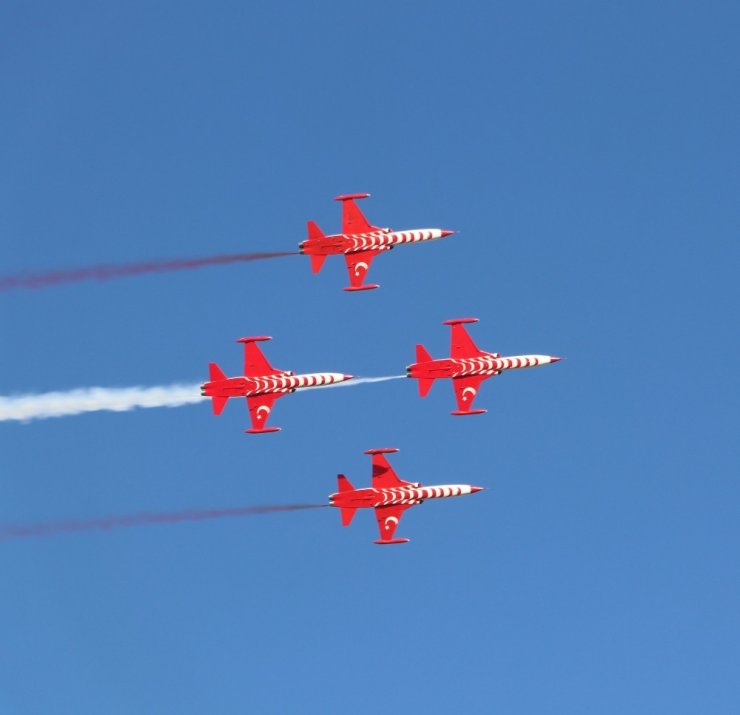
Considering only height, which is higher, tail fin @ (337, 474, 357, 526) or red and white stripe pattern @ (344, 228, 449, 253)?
red and white stripe pattern @ (344, 228, 449, 253)

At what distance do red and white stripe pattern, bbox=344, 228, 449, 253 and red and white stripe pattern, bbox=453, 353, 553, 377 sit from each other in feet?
28.2

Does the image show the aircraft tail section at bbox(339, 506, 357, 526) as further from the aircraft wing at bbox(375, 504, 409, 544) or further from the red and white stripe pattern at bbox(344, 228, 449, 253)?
the red and white stripe pattern at bbox(344, 228, 449, 253)

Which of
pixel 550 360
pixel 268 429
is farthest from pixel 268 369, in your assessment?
pixel 550 360

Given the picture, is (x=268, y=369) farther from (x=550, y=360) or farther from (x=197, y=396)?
(x=550, y=360)

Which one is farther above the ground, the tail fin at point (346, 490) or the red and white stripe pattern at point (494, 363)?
the red and white stripe pattern at point (494, 363)

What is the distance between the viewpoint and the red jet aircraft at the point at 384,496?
549ft

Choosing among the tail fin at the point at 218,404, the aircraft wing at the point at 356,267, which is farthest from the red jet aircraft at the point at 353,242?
the tail fin at the point at 218,404

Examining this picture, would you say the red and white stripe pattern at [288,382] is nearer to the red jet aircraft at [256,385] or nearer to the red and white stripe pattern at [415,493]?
the red jet aircraft at [256,385]

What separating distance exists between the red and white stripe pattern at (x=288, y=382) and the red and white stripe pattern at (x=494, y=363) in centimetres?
737

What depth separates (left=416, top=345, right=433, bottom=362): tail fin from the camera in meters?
168

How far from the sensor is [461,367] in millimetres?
170125

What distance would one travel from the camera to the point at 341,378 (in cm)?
17125

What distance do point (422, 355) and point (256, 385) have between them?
33.4 ft

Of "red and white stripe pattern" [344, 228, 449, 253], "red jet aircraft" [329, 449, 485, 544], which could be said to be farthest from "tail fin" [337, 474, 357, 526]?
"red and white stripe pattern" [344, 228, 449, 253]
